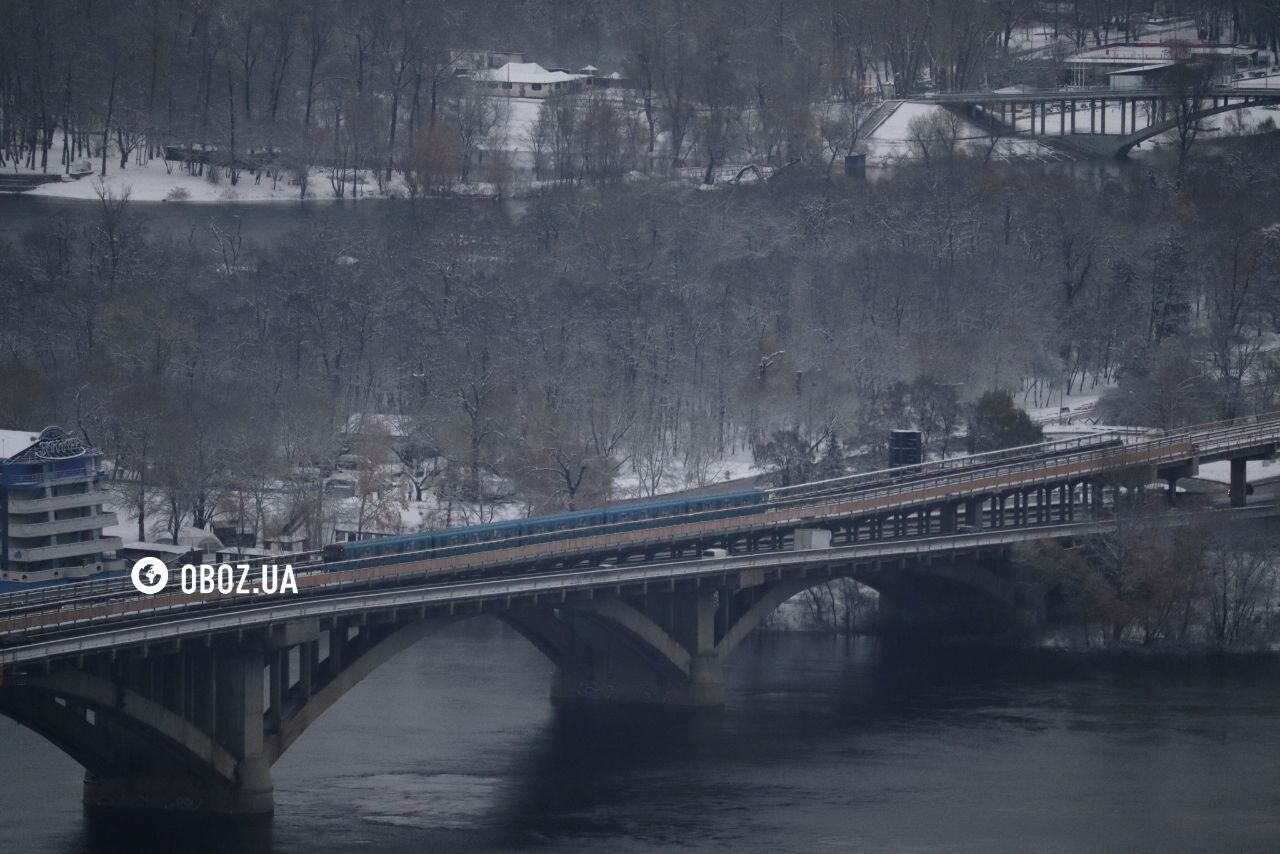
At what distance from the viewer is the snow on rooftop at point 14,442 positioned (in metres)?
109

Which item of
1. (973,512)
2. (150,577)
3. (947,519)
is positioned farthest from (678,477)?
(150,577)

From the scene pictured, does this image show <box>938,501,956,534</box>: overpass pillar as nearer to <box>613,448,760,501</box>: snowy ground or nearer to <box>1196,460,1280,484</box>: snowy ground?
<box>613,448,760,501</box>: snowy ground

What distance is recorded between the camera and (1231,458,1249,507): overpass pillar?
12356cm


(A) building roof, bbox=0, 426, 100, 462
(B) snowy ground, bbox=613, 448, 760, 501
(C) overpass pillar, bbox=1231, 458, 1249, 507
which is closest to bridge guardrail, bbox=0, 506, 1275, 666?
(C) overpass pillar, bbox=1231, 458, 1249, 507

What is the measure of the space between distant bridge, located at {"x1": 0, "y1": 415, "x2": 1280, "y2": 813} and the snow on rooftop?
12.2 m

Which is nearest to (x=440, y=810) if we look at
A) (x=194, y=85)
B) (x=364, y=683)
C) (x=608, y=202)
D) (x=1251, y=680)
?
A: (x=364, y=683)

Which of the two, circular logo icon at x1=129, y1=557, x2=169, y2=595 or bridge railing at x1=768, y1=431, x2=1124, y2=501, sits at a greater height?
bridge railing at x1=768, y1=431, x2=1124, y2=501

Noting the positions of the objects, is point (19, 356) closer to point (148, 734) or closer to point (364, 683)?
point (364, 683)

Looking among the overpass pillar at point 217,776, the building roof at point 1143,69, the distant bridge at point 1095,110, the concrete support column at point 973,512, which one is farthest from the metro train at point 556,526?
the building roof at point 1143,69

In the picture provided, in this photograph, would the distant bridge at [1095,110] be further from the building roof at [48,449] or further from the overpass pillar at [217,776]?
the overpass pillar at [217,776]

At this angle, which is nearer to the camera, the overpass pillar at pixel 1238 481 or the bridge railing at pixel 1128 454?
the bridge railing at pixel 1128 454

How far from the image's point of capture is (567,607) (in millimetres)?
99312

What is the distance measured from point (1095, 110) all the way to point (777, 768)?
103 meters

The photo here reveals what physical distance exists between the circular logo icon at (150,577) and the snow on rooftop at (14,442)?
1722cm
